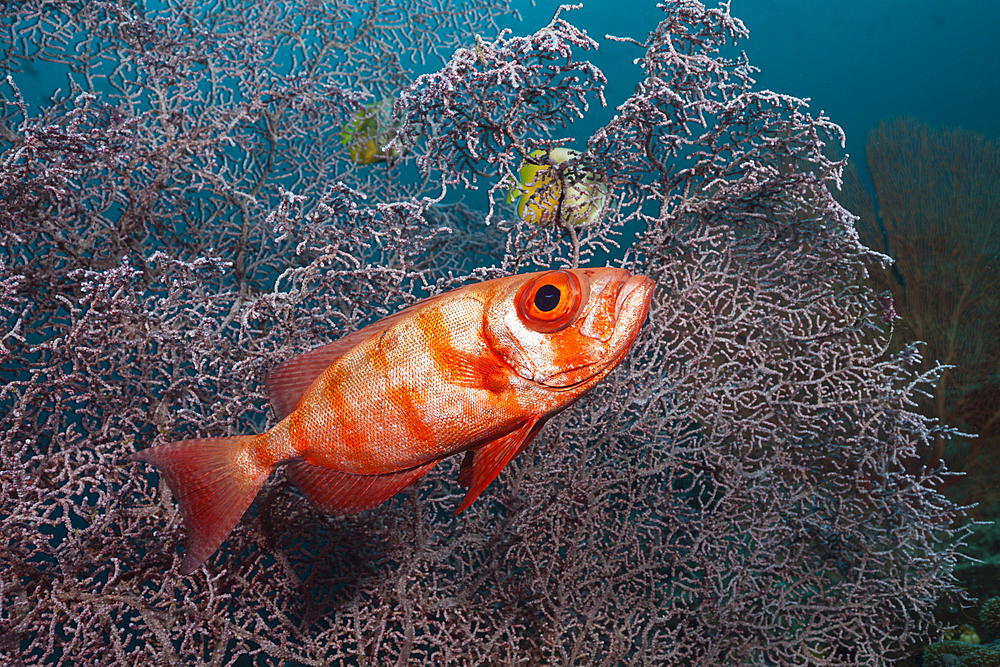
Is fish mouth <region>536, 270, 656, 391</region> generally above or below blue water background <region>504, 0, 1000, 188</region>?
below

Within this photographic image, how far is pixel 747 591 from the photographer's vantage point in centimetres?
322

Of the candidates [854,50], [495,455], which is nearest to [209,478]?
[495,455]

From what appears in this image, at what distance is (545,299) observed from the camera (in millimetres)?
942

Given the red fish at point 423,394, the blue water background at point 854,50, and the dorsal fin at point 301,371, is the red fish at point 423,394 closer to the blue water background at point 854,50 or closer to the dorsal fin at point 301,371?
the dorsal fin at point 301,371

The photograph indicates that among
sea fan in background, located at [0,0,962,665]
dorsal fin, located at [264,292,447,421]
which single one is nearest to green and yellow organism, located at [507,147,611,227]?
sea fan in background, located at [0,0,962,665]

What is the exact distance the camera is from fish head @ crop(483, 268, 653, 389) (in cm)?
94

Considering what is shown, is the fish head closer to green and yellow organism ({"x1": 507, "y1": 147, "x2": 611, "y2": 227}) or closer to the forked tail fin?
the forked tail fin

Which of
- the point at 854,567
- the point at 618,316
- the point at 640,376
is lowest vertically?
the point at 854,567

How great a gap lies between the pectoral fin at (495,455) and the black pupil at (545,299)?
0.76 ft

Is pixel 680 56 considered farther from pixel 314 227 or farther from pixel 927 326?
pixel 927 326

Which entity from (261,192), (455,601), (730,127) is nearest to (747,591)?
(455,601)

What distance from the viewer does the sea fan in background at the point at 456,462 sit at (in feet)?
7.54

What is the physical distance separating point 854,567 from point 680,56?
10.4ft

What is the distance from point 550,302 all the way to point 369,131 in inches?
150
